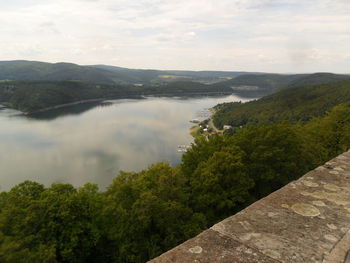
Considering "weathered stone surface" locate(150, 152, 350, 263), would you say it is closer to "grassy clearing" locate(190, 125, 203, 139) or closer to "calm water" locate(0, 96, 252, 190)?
"calm water" locate(0, 96, 252, 190)

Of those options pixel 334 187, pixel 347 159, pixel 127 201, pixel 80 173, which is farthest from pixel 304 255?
pixel 80 173

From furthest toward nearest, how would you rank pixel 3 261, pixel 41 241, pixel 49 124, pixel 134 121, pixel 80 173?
pixel 134 121
pixel 49 124
pixel 80 173
pixel 41 241
pixel 3 261

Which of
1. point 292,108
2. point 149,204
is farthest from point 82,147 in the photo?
point 292,108

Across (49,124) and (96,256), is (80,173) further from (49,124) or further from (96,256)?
(49,124)

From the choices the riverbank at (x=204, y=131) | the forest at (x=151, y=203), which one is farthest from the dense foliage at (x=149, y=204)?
the riverbank at (x=204, y=131)

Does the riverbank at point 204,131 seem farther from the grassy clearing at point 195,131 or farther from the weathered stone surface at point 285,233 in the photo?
the weathered stone surface at point 285,233

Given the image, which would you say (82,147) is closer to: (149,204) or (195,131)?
(195,131)

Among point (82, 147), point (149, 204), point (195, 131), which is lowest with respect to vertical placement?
point (82, 147)
